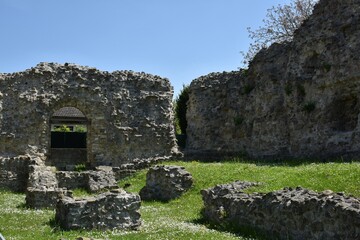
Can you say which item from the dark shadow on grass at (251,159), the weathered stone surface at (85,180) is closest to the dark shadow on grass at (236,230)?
the dark shadow on grass at (251,159)

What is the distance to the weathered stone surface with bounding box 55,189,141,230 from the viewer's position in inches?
474

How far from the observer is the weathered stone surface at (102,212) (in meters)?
12.0

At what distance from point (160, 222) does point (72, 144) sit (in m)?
25.2

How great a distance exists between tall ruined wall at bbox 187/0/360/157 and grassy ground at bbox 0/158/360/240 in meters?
2.85

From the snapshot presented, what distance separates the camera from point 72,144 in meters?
37.2

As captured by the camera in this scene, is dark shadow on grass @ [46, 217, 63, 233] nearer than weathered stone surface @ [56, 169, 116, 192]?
Yes

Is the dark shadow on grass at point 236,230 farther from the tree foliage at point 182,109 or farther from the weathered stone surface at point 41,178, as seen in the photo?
the tree foliage at point 182,109

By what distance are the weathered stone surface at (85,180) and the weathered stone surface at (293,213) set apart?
961 cm

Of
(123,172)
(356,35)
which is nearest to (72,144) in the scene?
(123,172)

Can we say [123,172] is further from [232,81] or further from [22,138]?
[232,81]

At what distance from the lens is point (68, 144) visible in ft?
122

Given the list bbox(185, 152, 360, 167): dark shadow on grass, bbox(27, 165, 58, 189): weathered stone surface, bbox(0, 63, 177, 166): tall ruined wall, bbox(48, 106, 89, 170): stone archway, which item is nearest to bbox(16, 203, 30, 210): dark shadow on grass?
bbox(27, 165, 58, 189): weathered stone surface

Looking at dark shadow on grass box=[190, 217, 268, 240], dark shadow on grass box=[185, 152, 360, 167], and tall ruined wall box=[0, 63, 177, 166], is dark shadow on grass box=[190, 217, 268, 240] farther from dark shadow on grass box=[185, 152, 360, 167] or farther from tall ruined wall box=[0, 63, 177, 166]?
tall ruined wall box=[0, 63, 177, 166]

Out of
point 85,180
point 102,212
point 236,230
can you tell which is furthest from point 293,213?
point 85,180
